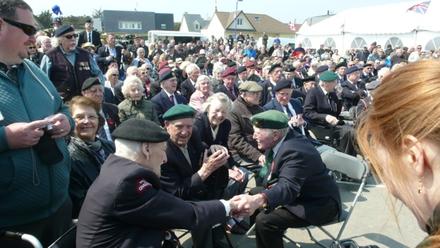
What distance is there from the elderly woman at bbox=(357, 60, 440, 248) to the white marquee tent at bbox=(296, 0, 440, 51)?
1012 inches

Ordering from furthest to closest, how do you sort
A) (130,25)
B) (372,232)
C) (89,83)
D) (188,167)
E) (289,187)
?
(130,25)
(89,83)
(372,232)
(188,167)
(289,187)

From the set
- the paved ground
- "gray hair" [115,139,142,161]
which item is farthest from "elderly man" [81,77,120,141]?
"gray hair" [115,139,142,161]

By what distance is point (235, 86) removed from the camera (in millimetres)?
8320

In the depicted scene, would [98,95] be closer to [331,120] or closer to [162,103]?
[162,103]

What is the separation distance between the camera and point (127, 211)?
2.04m

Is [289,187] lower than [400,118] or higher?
lower

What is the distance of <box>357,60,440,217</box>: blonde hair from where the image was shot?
31.4 inches

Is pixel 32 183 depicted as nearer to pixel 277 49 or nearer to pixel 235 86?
pixel 235 86

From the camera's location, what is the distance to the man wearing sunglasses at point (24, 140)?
220 centimetres

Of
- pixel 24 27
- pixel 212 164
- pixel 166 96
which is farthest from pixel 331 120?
pixel 24 27

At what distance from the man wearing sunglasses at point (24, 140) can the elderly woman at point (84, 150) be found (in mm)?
606

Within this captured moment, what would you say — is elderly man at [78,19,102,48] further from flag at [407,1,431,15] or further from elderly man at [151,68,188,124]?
flag at [407,1,431,15]

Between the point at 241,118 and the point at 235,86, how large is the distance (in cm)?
313

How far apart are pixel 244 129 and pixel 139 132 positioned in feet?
10.3
